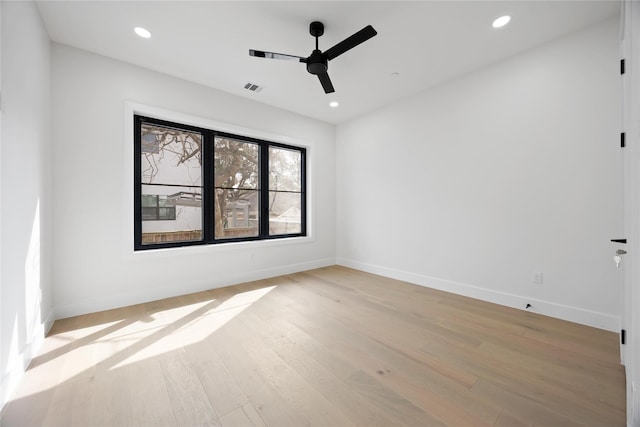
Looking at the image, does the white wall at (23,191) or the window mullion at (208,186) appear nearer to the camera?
the white wall at (23,191)

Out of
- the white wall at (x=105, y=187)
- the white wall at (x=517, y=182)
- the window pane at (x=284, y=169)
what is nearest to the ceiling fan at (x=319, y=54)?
the white wall at (x=105, y=187)

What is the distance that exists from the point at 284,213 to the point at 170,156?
1.94 m

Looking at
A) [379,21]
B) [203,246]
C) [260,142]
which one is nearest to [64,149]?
[203,246]

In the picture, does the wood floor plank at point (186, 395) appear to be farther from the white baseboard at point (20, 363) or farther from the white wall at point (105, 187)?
the white wall at point (105, 187)

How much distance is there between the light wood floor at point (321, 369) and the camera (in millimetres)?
1382

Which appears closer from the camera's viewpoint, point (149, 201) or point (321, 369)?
point (321, 369)

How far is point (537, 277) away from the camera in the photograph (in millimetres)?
2697

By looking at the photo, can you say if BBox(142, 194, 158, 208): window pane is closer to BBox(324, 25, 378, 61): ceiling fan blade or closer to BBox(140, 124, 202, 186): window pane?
BBox(140, 124, 202, 186): window pane

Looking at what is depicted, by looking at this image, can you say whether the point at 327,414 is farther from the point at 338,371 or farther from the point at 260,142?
the point at 260,142

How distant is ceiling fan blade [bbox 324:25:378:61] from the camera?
77.7 inches

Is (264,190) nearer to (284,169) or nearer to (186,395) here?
(284,169)

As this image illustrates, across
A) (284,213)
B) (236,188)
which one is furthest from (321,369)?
(284,213)

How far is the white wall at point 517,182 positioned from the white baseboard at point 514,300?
0.4 inches

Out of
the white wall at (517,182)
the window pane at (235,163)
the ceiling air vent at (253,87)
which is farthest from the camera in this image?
the window pane at (235,163)
